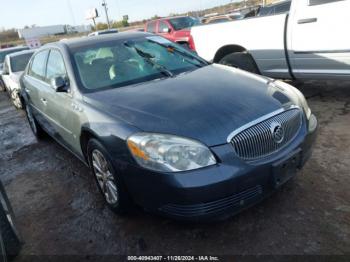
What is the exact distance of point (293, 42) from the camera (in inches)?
196

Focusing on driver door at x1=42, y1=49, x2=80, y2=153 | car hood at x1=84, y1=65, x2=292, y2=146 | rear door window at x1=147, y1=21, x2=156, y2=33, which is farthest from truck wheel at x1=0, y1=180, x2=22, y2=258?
rear door window at x1=147, y1=21, x2=156, y2=33

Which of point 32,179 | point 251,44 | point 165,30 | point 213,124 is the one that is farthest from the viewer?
point 165,30

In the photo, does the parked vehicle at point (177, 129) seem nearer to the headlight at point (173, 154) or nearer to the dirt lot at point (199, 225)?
the headlight at point (173, 154)

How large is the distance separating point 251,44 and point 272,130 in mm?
3421

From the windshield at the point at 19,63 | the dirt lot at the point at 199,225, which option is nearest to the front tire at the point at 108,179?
the dirt lot at the point at 199,225

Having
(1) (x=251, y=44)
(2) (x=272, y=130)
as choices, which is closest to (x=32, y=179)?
(2) (x=272, y=130)

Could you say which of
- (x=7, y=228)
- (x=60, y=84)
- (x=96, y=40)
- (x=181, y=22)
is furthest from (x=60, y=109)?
(x=181, y=22)

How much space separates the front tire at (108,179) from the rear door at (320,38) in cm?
343

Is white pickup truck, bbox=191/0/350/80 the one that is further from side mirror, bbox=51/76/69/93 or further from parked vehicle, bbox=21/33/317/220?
side mirror, bbox=51/76/69/93

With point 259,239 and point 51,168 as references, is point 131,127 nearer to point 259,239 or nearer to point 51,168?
point 259,239

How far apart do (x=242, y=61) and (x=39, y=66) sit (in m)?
3.25

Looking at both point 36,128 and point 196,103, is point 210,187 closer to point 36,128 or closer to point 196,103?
point 196,103

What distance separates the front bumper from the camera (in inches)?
88.8

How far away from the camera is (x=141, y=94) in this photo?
2.94 meters
